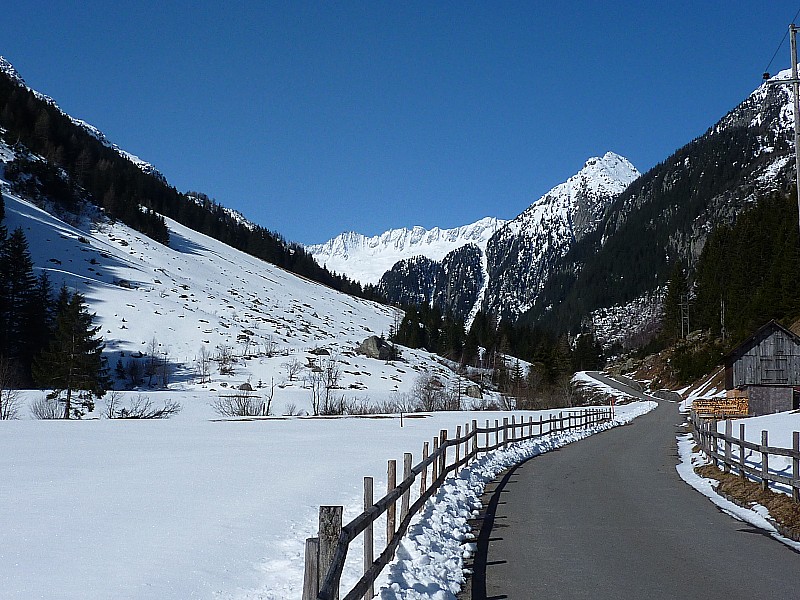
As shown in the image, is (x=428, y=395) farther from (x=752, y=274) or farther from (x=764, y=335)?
(x=752, y=274)

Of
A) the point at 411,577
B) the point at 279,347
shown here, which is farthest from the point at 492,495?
the point at 279,347

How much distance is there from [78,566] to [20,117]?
124 meters

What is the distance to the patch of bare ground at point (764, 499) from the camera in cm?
1107

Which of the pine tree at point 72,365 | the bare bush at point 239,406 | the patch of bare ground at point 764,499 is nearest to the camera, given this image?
the patch of bare ground at point 764,499

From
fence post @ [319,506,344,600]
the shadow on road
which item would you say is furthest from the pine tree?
fence post @ [319,506,344,600]

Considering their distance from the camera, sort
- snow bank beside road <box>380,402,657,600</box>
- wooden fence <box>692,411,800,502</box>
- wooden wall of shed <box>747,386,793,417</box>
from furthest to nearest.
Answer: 1. wooden wall of shed <box>747,386,793,417</box>
2. wooden fence <box>692,411,800,502</box>
3. snow bank beside road <box>380,402,657,600</box>

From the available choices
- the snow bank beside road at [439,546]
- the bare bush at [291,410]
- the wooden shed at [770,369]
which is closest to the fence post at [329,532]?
the snow bank beside road at [439,546]

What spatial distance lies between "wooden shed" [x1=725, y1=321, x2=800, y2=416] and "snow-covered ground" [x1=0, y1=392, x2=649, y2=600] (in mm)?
32633

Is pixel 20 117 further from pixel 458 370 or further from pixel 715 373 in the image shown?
pixel 715 373

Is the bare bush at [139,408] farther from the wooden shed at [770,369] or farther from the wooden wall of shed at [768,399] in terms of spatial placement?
the wooden wall of shed at [768,399]

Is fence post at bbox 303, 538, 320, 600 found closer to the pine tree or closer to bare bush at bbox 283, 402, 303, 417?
the pine tree

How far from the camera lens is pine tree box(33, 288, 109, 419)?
1716 inches

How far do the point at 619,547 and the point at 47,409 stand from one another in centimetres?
3943

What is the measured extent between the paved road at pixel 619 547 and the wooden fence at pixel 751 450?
116cm
